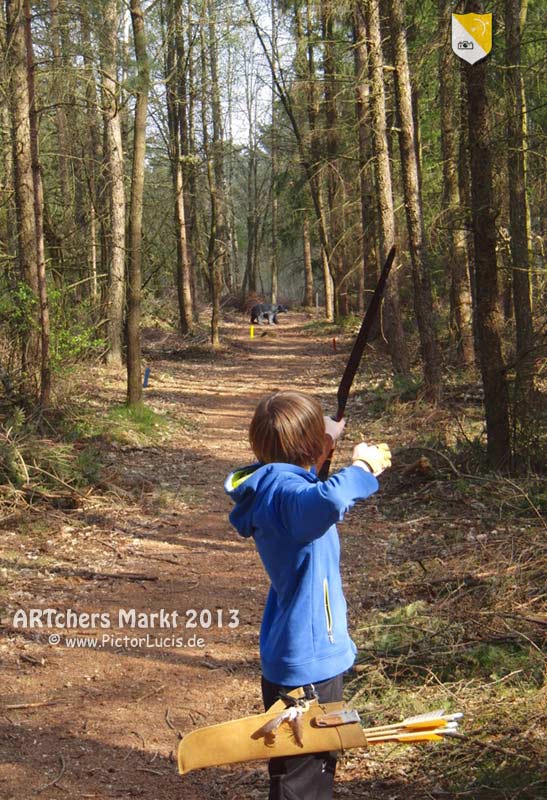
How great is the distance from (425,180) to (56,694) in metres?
18.2

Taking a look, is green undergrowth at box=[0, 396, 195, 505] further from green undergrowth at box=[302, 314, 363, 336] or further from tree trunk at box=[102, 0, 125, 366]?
green undergrowth at box=[302, 314, 363, 336]

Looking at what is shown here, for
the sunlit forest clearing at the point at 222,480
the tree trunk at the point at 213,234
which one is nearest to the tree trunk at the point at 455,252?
the sunlit forest clearing at the point at 222,480

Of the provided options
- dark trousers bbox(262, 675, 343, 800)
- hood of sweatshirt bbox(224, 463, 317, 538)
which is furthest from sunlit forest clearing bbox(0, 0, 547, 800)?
hood of sweatshirt bbox(224, 463, 317, 538)

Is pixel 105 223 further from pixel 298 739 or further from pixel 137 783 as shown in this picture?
pixel 298 739

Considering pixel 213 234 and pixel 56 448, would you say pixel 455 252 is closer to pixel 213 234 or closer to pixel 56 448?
pixel 213 234

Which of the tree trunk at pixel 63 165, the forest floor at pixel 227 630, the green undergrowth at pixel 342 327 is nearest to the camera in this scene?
the forest floor at pixel 227 630

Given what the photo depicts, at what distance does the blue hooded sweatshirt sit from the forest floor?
1.34 meters

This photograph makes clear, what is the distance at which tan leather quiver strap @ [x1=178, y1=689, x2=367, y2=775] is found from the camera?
2.50 m

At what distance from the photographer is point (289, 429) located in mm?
2627

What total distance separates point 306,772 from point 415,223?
36.6 feet

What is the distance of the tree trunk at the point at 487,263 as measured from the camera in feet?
26.0

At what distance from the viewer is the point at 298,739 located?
2.51 metres

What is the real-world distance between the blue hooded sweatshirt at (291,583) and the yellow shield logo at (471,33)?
23.0ft

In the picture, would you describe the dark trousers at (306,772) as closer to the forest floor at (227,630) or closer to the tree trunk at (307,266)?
the forest floor at (227,630)
